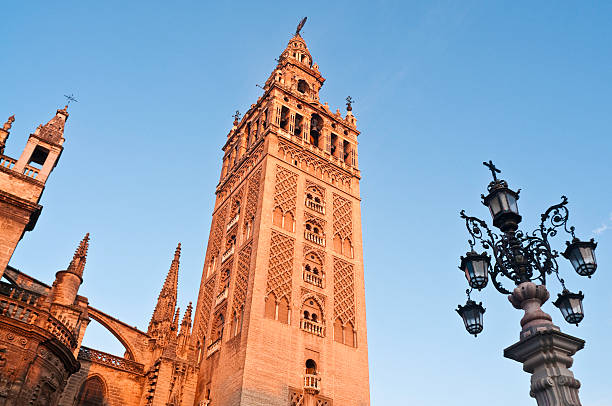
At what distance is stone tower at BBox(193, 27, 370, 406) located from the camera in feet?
70.9

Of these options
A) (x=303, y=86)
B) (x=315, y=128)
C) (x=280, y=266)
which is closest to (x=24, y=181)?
(x=280, y=266)

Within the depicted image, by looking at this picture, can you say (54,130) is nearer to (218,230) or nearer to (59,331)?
(59,331)

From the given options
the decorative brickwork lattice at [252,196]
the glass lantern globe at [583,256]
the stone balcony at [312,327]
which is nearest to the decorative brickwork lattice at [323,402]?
the stone balcony at [312,327]

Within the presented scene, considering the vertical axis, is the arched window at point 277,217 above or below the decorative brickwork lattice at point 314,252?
above

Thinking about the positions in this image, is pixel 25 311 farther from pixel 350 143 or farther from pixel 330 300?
pixel 350 143

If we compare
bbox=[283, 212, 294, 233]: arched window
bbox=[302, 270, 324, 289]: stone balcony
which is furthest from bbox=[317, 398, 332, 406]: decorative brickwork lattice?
bbox=[283, 212, 294, 233]: arched window

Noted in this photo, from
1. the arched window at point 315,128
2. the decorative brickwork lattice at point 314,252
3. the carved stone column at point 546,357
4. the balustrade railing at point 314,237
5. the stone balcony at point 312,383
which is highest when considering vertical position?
the arched window at point 315,128

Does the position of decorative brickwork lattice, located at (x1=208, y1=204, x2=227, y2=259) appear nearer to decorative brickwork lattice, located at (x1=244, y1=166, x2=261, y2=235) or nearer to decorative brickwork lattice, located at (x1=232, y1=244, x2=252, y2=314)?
decorative brickwork lattice, located at (x1=244, y1=166, x2=261, y2=235)

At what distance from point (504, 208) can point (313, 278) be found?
17.1 m

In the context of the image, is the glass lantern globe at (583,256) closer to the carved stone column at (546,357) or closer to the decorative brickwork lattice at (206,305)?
the carved stone column at (546,357)

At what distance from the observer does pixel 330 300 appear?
25188mm

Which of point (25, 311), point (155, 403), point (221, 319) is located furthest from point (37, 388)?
point (221, 319)

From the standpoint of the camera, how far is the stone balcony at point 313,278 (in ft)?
82.4

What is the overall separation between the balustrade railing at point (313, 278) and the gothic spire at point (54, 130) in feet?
40.4
